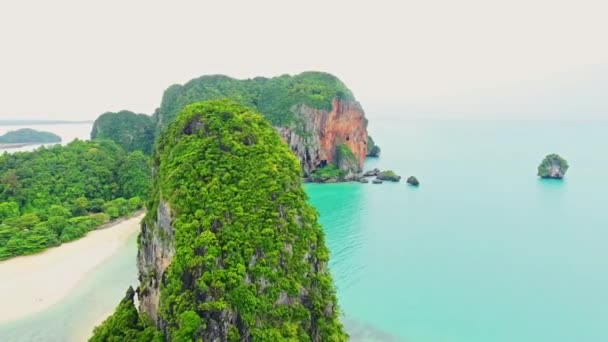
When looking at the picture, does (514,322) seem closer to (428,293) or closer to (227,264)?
(428,293)

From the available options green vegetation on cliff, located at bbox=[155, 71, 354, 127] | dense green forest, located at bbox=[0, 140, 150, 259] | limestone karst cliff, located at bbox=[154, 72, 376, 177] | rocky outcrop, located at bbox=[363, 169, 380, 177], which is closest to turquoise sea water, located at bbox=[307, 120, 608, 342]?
rocky outcrop, located at bbox=[363, 169, 380, 177]

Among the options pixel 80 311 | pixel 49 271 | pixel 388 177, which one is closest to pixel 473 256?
pixel 80 311

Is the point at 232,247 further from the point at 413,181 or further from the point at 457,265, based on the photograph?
the point at 413,181

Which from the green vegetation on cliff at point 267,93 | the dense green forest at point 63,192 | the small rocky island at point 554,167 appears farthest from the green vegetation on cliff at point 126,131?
the small rocky island at point 554,167

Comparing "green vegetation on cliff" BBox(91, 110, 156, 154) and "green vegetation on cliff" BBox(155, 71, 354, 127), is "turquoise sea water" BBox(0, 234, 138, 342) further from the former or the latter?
"green vegetation on cliff" BBox(91, 110, 156, 154)

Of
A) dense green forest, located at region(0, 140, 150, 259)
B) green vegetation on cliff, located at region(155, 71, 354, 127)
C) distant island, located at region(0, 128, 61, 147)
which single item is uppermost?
green vegetation on cliff, located at region(155, 71, 354, 127)

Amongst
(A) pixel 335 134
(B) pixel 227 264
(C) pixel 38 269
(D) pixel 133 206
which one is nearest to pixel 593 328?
(B) pixel 227 264
